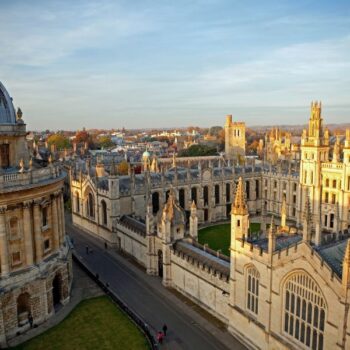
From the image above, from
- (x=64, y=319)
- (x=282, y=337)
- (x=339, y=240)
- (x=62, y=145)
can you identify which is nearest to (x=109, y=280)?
(x=64, y=319)

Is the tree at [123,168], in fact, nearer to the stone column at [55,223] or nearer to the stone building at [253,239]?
the stone building at [253,239]

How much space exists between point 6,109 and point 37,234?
37.3 ft

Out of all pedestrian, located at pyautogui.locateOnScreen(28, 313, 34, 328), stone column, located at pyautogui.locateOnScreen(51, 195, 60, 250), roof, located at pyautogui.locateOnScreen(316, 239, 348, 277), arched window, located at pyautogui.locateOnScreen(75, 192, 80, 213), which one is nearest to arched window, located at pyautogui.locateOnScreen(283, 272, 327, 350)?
roof, located at pyautogui.locateOnScreen(316, 239, 348, 277)

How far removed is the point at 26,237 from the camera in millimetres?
31344

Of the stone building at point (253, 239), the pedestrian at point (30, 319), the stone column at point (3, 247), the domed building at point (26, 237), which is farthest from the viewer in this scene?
the pedestrian at point (30, 319)

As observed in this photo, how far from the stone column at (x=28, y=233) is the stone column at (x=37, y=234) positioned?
0.52 m

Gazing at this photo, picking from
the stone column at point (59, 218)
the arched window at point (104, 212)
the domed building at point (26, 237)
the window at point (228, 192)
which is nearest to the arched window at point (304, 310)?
the domed building at point (26, 237)

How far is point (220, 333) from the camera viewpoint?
2981cm

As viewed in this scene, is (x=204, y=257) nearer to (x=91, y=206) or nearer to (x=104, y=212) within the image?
(x=104, y=212)

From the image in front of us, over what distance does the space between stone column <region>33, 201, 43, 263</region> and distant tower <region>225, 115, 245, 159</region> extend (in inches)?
3663

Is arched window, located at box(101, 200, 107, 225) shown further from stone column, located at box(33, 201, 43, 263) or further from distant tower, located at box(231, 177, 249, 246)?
distant tower, located at box(231, 177, 249, 246)

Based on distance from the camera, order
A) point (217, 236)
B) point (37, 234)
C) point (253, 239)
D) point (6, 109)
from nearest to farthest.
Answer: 1. point (253, 239)
2. point (37, 234)
3. point (6, 109)
4. point (217, 236)

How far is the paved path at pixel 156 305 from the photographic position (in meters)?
28.9

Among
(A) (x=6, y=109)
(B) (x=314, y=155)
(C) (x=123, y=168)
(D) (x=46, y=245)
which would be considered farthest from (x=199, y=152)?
(A) (x=6, y=109)
